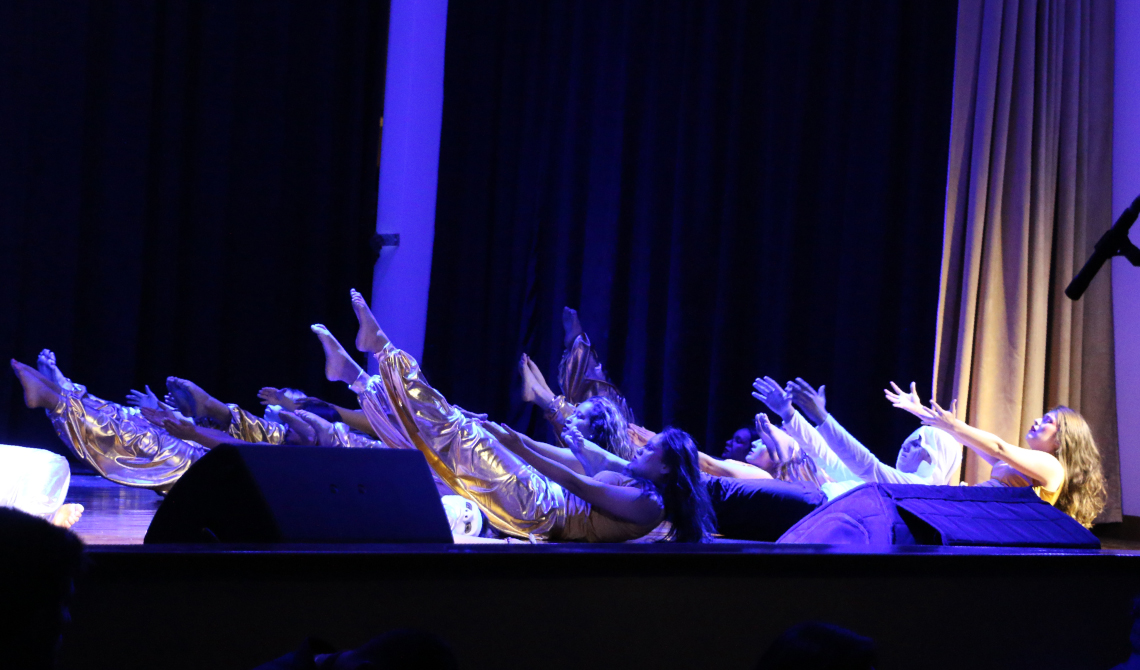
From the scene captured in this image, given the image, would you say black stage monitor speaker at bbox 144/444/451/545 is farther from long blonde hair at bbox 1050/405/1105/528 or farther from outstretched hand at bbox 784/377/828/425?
long blonde hair at bbox 1050/405/1105/528

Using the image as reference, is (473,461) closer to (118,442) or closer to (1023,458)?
(118,442)

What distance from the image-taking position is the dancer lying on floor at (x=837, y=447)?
11.5 ft

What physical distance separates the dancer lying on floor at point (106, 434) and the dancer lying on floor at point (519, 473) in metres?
0.70

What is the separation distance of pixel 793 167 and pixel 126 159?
3302 mm

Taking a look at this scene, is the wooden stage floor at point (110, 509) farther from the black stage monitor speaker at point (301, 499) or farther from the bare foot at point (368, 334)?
the bare foot at point (368, 334)

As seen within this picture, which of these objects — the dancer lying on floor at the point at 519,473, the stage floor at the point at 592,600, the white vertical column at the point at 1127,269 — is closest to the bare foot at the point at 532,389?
the dancer lying on floor at the point at 519,473

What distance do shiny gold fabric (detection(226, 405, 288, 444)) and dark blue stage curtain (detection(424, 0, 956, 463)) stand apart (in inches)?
70.4

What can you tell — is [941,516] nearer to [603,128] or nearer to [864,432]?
[864,432]

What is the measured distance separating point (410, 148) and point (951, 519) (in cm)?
430

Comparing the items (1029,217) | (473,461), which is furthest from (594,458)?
(1029,217)

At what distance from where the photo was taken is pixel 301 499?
4.87ft

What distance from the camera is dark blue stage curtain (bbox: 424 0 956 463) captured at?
490 cm

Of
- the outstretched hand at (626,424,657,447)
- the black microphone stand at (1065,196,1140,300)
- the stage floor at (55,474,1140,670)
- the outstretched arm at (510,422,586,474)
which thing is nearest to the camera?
the stage floor at (55,474,1140,670)

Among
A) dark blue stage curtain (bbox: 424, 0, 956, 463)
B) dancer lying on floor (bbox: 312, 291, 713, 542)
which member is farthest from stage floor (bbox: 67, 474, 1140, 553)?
dark blue stage curtain (bbox: 424, 0, 956, 463)
